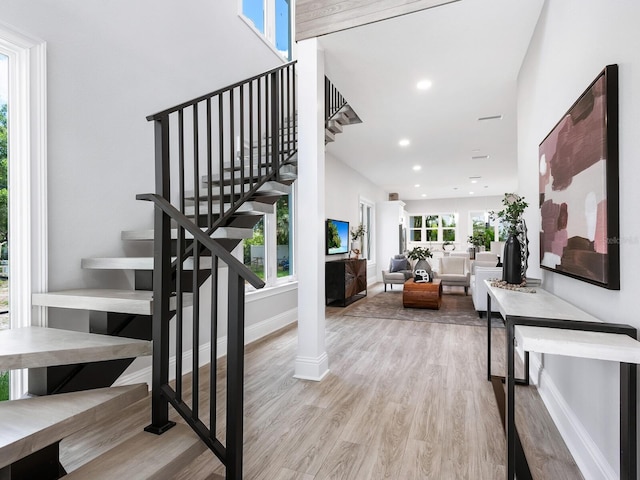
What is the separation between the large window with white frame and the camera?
29.7ft

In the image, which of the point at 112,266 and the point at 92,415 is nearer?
the point at 92,415

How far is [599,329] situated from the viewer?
135cm

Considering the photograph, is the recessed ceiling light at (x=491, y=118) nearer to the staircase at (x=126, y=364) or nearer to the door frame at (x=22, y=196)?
the staircase at (x=126, y=364)

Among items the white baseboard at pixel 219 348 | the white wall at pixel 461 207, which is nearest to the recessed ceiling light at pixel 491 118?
the white baseboard at pixel 219 348

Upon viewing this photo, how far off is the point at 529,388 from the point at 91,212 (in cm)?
346

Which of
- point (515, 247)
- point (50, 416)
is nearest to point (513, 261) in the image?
point (515, 247)

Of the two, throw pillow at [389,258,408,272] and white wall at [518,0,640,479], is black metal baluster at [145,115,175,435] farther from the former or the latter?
throw pillow at [389,258,408,272]

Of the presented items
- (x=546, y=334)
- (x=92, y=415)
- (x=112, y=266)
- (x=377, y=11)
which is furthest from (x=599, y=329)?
(x=377, y=11)

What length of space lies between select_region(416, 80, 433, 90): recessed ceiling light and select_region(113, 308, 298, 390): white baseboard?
3.27 meters

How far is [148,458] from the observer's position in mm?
1312

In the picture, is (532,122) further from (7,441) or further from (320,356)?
(7,441)

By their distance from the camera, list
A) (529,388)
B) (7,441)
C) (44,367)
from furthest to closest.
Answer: (529,388) < (44,367) < (7,441)

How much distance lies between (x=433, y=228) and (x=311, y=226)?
1137 cm

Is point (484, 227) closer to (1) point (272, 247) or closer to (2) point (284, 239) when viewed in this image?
(2) point (284, 239)
